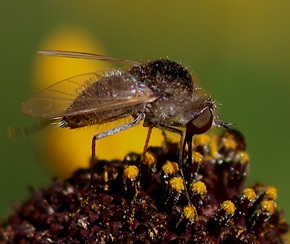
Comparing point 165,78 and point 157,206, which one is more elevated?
point 165,78

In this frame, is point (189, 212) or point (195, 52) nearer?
point (189, 212)

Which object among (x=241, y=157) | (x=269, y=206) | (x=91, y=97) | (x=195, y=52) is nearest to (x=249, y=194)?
(x=269, y=206)

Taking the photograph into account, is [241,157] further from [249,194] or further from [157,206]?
[157,206]

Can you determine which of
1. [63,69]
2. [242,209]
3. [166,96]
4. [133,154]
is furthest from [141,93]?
[63,69]

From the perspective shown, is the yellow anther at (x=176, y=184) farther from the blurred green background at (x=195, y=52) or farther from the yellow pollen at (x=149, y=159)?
the blurred green background at (x=195, y=52)

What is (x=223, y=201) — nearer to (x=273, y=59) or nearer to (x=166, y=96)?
(x=166, y=96)

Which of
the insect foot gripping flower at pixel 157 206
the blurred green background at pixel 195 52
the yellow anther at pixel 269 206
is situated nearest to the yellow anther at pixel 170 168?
the insect foot gripping flower at pixel 157 206

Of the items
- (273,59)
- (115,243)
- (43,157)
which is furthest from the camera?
(273,59)
